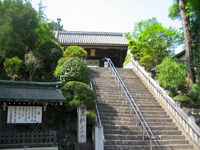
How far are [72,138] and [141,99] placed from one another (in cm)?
597

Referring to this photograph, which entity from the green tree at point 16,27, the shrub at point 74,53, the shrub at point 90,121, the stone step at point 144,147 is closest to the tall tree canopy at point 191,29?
the stone step at point 144,147

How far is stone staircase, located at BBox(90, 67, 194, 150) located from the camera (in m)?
10.9

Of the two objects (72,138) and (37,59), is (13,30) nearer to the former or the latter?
(37,59)

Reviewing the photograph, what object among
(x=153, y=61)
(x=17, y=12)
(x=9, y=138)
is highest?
(x=17, y=12)

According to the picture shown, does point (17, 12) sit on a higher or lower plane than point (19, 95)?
higher

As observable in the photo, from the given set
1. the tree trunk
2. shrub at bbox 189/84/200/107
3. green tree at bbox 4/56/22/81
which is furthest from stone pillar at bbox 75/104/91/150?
the tree trunk

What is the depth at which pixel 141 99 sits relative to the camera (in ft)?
49.8

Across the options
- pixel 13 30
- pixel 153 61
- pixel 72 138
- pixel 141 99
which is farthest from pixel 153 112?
pixel 13 30

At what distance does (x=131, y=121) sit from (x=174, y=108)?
2.74 meters

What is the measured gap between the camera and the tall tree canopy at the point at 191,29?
1742 centimetres

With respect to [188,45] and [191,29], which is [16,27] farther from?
[191,29]

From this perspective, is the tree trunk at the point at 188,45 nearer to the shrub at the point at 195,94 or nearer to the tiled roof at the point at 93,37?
the shrub at the point at 195,94

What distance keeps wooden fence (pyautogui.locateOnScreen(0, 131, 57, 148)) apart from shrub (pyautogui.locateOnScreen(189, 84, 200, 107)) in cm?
1071

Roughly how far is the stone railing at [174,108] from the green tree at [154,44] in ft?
5.84
